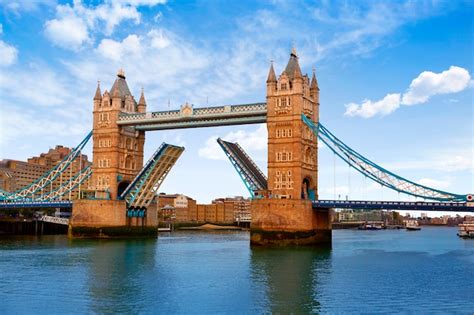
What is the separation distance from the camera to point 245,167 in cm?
6675

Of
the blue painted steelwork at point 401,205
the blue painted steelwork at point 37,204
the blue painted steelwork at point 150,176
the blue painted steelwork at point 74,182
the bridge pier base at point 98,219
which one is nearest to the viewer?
the blue painted steelwork at point 401,205

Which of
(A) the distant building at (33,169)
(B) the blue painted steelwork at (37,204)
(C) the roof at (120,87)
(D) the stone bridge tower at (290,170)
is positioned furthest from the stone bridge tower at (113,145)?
(A) the distant building at (33,169)

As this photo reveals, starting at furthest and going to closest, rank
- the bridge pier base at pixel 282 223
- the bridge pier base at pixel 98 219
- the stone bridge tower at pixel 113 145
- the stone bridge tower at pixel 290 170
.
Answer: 1. the stone bridge tower at pixel 113 145
2. the bridge pier base at pixel 98 219
3. the stone bridge tower at pixel 290 170
4. the bridge pier base at pixel 282 223

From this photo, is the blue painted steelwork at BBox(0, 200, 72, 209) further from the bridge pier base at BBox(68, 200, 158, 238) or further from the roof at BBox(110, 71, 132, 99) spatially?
the roof at BBox(110, 71, 132, 99)

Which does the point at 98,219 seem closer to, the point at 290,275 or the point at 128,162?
the point at 128,162

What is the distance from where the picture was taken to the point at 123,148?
3132 inches

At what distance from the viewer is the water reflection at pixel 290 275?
2866 centimetres

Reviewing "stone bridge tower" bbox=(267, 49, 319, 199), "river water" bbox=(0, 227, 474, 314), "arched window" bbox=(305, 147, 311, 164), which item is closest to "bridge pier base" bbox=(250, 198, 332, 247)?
"stone bridge tower" bbox=(267, 49, 319, 199)

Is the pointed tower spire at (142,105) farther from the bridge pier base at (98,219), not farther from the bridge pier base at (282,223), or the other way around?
the bridge pier base at (282,223)

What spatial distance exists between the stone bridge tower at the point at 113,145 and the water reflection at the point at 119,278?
1994cm

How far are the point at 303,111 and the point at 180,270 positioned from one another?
96.5ft

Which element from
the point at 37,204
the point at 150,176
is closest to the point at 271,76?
the point at 150,176

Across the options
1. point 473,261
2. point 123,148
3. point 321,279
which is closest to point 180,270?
point 321,279

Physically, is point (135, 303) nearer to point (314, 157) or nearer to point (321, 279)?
point (321, 279)
